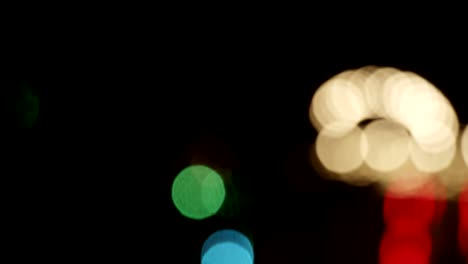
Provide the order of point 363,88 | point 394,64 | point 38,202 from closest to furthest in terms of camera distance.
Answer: point 38,202 → point 394,64 → point 363,88

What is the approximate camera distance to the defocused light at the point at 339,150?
122 inches

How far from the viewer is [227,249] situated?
247cm

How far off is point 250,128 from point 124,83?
0.50m

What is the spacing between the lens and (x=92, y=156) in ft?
7.98

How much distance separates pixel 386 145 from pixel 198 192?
0.74 metres

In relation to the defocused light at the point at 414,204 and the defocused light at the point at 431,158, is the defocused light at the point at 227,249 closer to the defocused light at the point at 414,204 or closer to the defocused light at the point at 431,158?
the defocused light at the point at 414,204

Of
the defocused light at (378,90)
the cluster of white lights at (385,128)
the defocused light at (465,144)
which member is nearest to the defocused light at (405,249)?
the cluster of white lights at (385,128)

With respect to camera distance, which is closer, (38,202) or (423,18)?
(38,202)

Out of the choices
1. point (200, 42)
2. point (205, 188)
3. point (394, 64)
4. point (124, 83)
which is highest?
point (394, 64)

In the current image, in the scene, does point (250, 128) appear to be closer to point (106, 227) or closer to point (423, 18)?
point (423, 18)

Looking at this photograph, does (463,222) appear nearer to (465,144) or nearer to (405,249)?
(405,249)

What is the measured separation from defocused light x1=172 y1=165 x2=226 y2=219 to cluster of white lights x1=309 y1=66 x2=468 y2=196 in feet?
1.33

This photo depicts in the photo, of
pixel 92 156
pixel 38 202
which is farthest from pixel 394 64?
pixel 38 202

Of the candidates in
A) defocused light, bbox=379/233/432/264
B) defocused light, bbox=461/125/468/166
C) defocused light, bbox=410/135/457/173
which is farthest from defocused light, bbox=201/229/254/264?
defocused light, bbox=461/125/468/166
